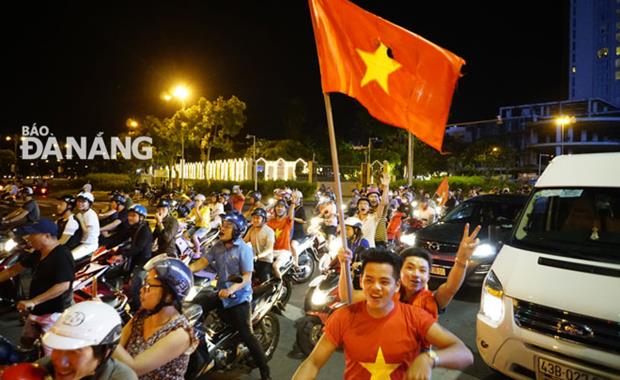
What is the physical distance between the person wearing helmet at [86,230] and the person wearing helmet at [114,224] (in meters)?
0.22

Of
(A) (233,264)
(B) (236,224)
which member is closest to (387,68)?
(B) (236,224)

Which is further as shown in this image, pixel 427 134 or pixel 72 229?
pixel 72 229

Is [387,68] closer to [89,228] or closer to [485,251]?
[485,251]

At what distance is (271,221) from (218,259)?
3687mm

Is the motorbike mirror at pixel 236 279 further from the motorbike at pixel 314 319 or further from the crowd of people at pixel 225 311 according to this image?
the motorbike at pixel 314 319

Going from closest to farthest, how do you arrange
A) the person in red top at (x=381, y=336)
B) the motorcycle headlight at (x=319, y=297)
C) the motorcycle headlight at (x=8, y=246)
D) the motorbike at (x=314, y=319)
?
1. the person in red top at (x=381, y=336)
2. the motorbike at (x=314, y=319)
3. the motorcycle headlight at (x=319, y=297)
4. the motorcycle headlight at (x=8, y=246)

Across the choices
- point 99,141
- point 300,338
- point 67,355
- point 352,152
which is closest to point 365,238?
point 300,338

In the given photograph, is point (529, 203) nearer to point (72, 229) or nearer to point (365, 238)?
point (365, 238)

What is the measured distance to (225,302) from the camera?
4465mm

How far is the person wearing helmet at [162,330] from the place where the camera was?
8.65 ft

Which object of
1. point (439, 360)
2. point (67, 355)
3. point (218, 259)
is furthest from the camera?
point (218, 259)

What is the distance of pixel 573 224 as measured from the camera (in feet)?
17.2

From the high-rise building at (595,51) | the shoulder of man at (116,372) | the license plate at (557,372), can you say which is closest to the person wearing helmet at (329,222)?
the license plate at (557,372)

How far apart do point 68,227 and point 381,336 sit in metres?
6.24
